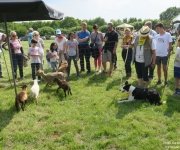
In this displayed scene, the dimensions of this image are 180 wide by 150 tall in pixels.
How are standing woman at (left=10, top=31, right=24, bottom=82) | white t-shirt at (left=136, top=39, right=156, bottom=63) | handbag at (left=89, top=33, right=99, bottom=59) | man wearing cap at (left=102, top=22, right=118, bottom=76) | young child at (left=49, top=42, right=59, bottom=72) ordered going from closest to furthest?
white t-shirt at (left=136, top=39, right=156, bottom=63)
man wearing cap at (left=102, top=22, right=118, bottom=76)
young child at (left=49, top=42, right=59, bottom=72)
standing woman at (left=10, top=31, right=24, bottom=82)
handbag at (left=89, top=33, right=99, bottom=59)

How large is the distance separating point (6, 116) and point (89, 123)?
6.48ft

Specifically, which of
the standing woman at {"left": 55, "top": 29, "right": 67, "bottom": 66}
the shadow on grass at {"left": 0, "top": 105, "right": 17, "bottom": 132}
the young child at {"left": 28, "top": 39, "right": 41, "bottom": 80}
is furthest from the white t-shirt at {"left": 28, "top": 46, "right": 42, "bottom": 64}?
the shadow on grass at {"left": 0, "top": 105, "right": 17, "bottom": 132}

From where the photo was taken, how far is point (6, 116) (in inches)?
185

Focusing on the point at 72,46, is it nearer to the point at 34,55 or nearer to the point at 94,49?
the point at 94,49

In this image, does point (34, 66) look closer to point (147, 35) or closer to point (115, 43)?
point (115, 43)

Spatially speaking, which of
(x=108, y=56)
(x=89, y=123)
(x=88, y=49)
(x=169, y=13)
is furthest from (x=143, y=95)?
(x=169, y=13)

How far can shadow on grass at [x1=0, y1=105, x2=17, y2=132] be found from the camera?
4.33m

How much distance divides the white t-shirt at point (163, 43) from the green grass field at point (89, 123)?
116cm

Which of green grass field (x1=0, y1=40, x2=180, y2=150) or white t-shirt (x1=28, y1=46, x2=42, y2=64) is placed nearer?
green grass field (x1=0, y1=40, x2=180, y2=150)

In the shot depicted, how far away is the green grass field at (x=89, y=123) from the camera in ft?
11.7

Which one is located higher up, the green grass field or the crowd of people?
the crowd of people

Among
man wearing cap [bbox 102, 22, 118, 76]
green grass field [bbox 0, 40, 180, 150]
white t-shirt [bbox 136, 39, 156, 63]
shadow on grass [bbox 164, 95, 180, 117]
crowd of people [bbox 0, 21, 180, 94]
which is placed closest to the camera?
green grass field [bbox 0, 40, 180, 150]

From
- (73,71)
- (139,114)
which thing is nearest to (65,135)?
(139,114)

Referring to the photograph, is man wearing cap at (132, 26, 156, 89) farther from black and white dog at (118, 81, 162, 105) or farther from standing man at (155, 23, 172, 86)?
standing man at (155, 23, 172, 86)
